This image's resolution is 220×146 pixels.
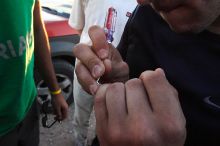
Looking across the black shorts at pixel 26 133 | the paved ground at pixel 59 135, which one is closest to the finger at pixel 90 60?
the black shorts at pixel 26 133

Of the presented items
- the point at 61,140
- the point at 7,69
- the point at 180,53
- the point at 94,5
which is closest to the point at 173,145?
the point at 180,53

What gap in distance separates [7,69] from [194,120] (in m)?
1.00

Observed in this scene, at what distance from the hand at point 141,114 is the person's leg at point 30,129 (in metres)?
1.28

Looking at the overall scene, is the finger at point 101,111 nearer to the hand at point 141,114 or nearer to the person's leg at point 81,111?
the hand at point 141,114

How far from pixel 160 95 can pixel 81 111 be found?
2.36 metres

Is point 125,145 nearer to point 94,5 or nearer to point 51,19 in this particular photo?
point 94,5

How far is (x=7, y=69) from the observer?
1838 mm

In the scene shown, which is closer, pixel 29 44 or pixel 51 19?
pixel 29 44

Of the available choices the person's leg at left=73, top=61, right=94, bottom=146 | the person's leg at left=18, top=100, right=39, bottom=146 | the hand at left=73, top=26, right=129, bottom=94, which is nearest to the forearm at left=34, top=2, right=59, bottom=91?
the person's leg at left=18, top=100, right=39, bottom=146

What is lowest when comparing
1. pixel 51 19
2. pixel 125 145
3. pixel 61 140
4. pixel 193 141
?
pixel 61 140

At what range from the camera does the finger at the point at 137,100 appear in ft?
2.93

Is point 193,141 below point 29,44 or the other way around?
the other way around

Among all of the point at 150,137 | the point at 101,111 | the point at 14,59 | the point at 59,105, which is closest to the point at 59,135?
the point at 59,105

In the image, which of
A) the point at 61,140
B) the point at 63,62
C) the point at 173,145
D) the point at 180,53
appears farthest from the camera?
the point at 63,62
